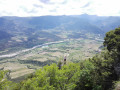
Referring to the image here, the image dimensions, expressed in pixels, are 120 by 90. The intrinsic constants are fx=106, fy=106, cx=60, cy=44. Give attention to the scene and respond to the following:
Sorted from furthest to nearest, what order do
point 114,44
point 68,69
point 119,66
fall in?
point 114,44, point 68,69, point 119,66

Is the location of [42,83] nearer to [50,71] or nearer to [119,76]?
[50,71]

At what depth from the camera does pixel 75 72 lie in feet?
95.4

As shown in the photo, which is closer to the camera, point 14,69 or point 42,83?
point 42,83

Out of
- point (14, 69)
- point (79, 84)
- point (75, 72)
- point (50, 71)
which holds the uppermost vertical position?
point (50, 71)

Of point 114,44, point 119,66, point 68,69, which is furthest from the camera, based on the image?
point 114,44

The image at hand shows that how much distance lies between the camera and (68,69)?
28406mm

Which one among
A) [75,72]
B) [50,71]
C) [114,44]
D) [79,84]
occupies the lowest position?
[79,84]

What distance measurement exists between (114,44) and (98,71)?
9808 mm

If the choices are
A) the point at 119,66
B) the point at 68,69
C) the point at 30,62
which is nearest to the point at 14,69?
the point at 30,62

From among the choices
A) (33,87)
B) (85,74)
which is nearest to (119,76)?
(85,74)

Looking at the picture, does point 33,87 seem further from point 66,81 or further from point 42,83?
point 66,81

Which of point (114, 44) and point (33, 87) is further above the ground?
point (114, 44)

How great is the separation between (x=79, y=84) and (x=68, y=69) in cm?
509

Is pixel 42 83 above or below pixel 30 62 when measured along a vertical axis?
above
